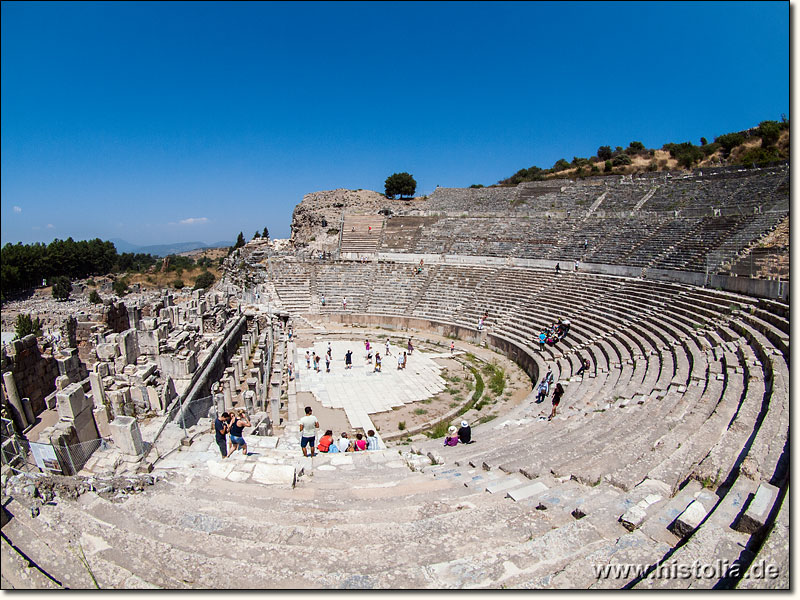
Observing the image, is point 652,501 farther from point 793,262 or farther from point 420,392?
point 420,392

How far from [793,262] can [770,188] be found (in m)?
20.6

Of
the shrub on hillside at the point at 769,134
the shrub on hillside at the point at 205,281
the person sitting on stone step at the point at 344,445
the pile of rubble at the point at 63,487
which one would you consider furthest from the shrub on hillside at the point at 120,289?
the shrub on hillside at the point at 769,134

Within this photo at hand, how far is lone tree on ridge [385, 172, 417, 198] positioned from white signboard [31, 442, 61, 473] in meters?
41.4

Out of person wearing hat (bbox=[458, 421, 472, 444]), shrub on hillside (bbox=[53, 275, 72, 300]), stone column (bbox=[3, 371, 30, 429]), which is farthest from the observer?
shrub on hillside (bbox=[53, 275, 72, 300])

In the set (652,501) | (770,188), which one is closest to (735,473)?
(652,501)

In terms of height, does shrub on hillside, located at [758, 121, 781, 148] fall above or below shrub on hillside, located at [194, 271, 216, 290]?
above

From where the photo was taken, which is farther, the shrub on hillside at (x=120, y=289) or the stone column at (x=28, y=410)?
the shrub on hillside at (x=120, y=289)

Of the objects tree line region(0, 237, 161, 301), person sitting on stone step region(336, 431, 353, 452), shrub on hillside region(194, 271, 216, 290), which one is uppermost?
tree line region(0, 237, 161, 301)

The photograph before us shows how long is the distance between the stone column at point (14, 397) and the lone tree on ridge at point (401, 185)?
125 feet

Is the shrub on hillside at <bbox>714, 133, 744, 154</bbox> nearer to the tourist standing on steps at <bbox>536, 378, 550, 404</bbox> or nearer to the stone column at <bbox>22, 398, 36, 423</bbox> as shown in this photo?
the tourist standing on steps at <bbox>536, 378, 550, 404</bbox>

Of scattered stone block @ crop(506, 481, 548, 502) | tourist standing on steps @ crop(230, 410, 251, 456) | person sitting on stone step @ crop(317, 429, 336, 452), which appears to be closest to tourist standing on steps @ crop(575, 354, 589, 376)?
scattered stone block @ crop(506, 481, 548, 502)

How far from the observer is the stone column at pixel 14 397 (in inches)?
405

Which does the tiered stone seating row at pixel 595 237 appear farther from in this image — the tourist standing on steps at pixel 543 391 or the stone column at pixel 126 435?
the stone column at pixel 126 435

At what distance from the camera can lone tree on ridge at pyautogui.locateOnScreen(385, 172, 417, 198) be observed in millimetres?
44875
